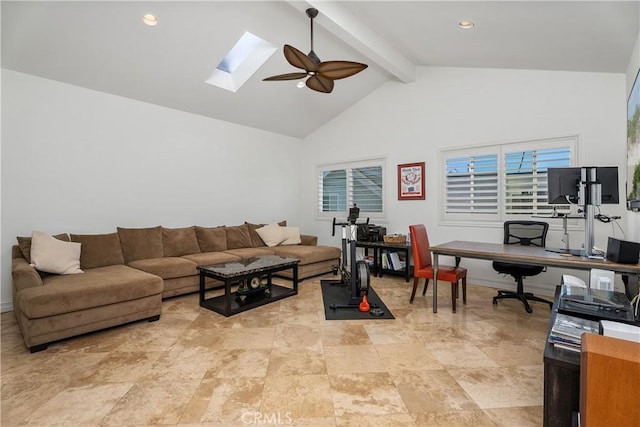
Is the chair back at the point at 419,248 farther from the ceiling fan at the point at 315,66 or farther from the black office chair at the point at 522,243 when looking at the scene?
the ceiling fan at the point at 315,66

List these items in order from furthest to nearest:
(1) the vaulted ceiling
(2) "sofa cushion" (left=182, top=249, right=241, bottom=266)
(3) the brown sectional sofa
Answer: (2) "sofa cushion" (left=182, top=249, right=241, bottom=266)
(1) the vaulted ceiling
(3) the brown sectional sofa

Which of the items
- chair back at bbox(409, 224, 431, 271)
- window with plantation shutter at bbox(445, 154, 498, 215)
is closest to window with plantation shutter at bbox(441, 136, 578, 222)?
window with plantation shutter at bbox(445, 154, 498, 215)

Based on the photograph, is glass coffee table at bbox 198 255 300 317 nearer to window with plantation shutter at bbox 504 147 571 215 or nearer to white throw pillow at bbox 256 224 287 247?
white throw pillow at bbox 256 224 287 247

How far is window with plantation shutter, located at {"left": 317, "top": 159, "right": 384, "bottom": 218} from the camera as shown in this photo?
575cm

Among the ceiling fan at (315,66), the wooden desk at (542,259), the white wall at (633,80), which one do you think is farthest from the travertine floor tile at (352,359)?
the ceiling fan at (315,66)

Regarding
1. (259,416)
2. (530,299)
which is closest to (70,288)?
(259,416)

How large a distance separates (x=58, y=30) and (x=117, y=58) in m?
0.57

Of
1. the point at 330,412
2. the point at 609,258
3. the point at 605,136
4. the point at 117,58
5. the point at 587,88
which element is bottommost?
the point at 330,412

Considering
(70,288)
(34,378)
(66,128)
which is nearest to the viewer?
(34,378)

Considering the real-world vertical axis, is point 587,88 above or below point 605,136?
above

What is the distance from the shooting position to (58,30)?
309cm

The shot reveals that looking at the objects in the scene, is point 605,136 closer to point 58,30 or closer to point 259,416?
point 259,416

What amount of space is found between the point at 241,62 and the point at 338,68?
202 cm

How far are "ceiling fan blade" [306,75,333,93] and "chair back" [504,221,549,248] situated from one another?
285 centimetres
